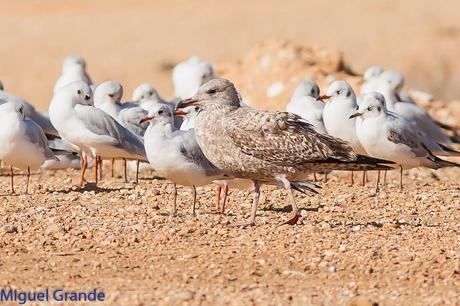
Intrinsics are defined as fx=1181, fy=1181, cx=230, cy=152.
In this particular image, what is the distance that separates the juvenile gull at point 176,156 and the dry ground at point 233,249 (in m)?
0.39

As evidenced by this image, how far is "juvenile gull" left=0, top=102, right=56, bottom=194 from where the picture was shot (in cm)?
1254

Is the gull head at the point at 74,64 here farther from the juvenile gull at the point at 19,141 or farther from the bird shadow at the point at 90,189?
the juvenile gull at the point at 19,141

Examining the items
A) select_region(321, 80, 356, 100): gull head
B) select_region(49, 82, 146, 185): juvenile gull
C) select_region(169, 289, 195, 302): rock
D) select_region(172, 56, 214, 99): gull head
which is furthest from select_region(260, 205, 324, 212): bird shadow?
select_region(172, 56, 214, 99): gull head

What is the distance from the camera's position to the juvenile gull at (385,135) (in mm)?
13562

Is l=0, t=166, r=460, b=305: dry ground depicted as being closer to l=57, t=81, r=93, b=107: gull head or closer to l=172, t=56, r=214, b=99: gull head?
l=57, t=81, r=93, b=107: gull head

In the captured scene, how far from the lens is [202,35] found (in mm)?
34688

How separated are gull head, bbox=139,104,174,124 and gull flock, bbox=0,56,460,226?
1 centimetres

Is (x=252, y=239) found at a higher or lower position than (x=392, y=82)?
lower

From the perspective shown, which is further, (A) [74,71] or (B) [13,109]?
(A) [74,71]

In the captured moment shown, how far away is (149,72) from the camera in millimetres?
29328

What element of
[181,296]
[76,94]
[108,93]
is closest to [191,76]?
[108,93]

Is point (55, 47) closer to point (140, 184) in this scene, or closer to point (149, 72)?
point (149, 72)

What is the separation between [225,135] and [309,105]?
508 centimetres

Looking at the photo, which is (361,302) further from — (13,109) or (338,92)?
(338,92)
